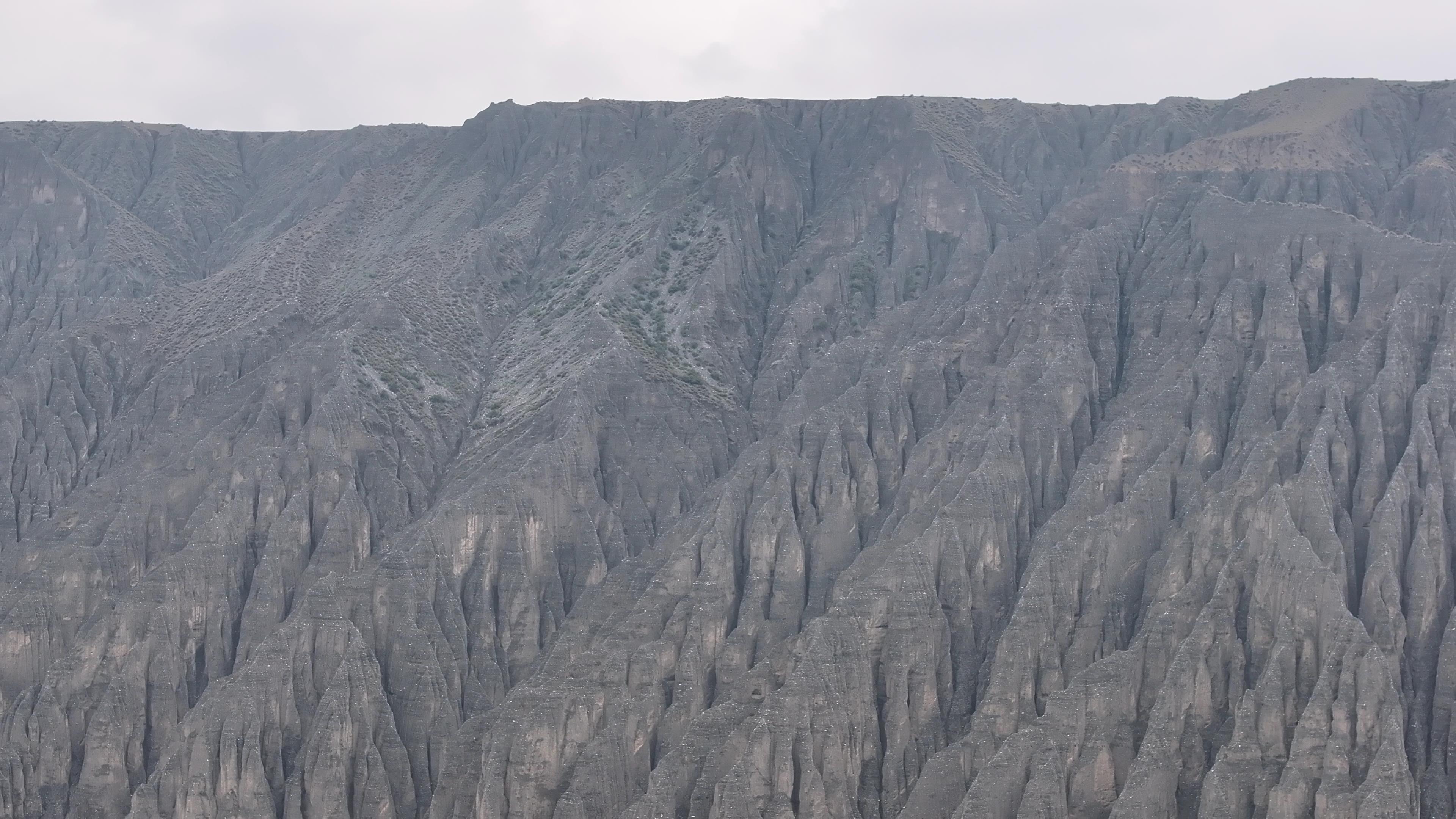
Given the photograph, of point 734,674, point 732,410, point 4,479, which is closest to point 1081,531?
point 734,674

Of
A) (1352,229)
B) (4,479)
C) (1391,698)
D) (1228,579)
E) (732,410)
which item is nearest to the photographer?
(1391,698)

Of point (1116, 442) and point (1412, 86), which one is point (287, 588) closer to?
point (1116, 442)

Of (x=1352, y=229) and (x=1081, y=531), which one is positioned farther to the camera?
(x=1352, y=229)

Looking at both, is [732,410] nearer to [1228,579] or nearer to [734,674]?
[734,674]

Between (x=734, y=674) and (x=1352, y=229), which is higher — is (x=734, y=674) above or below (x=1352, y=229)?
below

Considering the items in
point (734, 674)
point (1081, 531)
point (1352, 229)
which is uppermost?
point (1352, 229)

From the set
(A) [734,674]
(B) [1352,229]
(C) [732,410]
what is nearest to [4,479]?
(C) [732,410]

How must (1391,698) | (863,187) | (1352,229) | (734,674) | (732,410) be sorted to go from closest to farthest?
(1391,698) < (734,674) < (1352,229) < (732,410) < (863,187)
